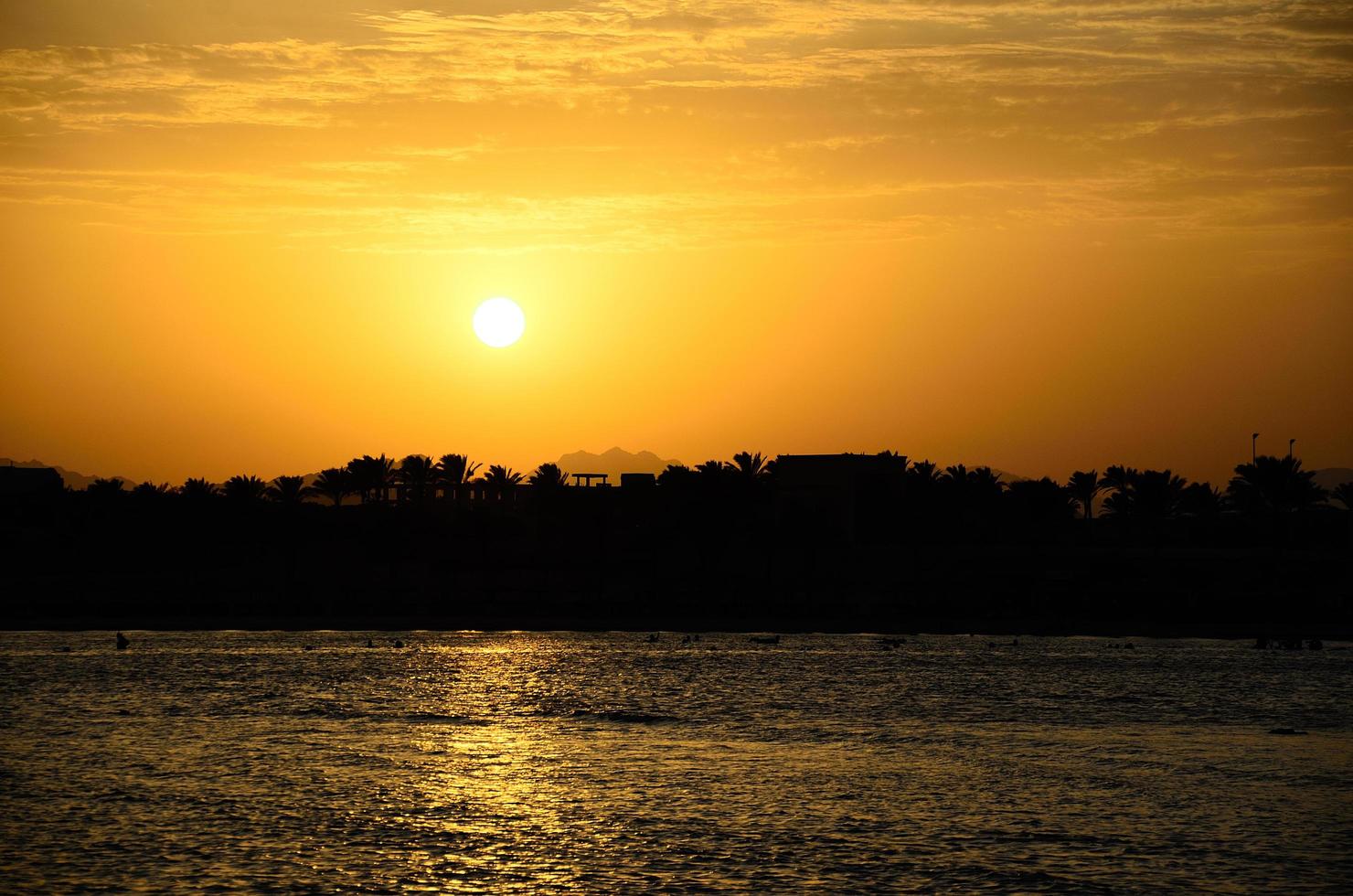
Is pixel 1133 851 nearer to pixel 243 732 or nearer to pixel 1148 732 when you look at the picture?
pixel 1148 732

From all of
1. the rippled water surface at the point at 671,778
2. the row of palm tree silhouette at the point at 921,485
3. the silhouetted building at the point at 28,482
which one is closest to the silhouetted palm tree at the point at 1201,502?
the row of palm tree silhouette at the point at 921,485

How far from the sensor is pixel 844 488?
15200 cm

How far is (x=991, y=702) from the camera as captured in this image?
7800 cm

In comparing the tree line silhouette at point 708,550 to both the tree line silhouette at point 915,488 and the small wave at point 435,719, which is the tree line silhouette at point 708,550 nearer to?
the tree line silhouette at point 915,488

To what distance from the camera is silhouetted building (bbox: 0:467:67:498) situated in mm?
163750

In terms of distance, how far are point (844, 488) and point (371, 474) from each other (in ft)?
164

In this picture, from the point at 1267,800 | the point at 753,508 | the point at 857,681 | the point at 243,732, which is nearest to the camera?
the point at 1267,800

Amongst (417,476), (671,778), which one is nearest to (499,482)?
(417,476)

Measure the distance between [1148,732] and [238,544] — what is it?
96.5m

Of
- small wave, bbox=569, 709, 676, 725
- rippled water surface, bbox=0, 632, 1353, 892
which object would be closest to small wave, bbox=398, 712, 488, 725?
rippled water surface, bbox=0, 632, 1353, 892

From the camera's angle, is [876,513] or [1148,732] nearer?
[1148,732]

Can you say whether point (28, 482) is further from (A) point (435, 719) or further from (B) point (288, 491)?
(A) point (435, 719)

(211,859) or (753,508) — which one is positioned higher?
(753,508)

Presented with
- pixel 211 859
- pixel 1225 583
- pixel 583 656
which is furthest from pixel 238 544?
pixel 211 859
